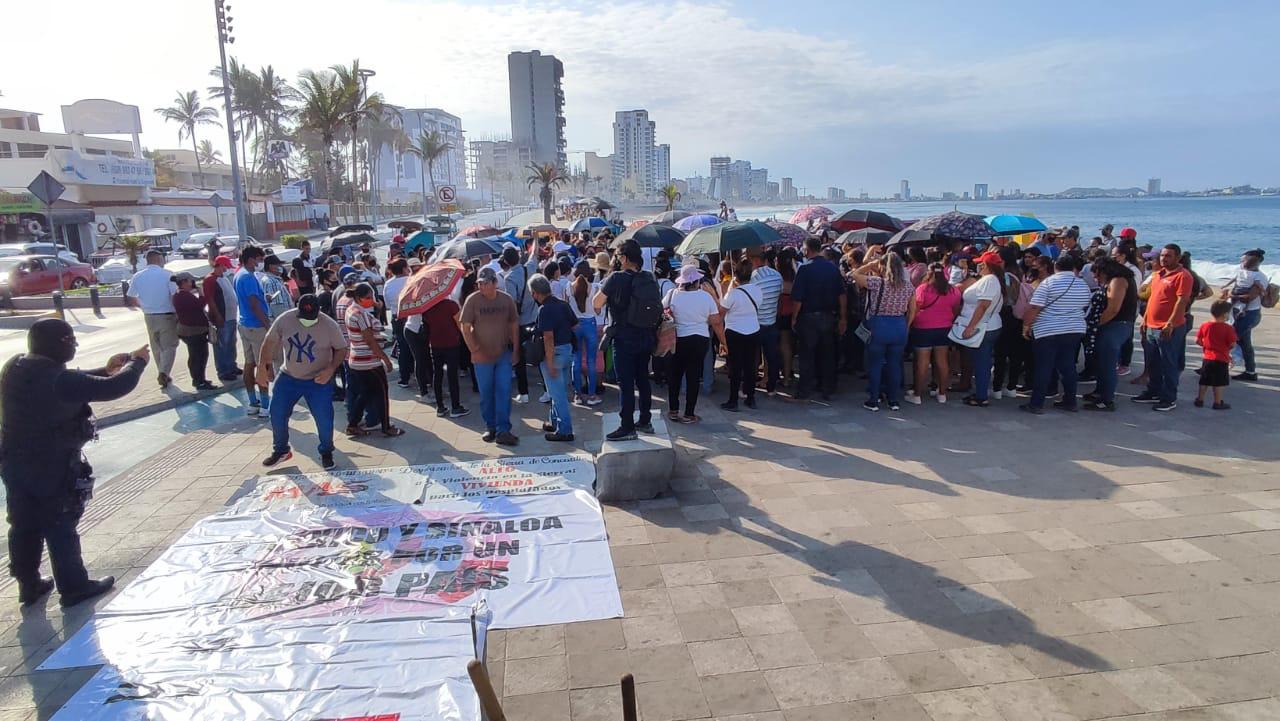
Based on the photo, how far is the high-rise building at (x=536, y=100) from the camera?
143125 millimetres

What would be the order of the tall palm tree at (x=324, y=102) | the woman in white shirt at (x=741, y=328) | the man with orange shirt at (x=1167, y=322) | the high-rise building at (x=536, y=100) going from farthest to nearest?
the high-rise building at (x=536, y=100)
the tall palm tree at (x=324, y=102)
the woman in white shirt at (x=741, y=328)
the man with orange shirt at (x=1167, y=322)

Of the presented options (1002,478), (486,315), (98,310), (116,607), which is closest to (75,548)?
(116,607)

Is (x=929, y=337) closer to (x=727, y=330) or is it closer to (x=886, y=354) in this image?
(x=886, y=354)

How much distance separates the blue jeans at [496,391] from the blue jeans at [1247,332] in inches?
334

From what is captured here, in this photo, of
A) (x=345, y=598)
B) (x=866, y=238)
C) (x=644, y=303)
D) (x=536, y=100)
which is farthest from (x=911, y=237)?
(x=536, y=100)

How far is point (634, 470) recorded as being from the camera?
5.39 metres

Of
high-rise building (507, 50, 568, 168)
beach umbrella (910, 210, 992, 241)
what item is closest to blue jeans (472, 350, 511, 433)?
beach umbrella (910, 210, 992, 241)

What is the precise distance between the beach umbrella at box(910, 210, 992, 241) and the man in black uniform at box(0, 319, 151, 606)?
1050 centimetres

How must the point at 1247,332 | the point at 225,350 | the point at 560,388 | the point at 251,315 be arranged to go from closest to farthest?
the point at 560,388, the point at 251,315, the point at 1247,332, the point at 225,350

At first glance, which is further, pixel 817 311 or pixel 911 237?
pixel 911 237

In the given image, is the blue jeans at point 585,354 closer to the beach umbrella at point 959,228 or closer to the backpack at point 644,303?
the backpack at point 644,303

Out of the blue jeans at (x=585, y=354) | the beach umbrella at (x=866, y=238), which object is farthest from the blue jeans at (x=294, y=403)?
the beach umbrella at (x=866, y=238)

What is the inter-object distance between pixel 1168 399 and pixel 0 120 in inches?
2408

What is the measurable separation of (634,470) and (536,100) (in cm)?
15168
